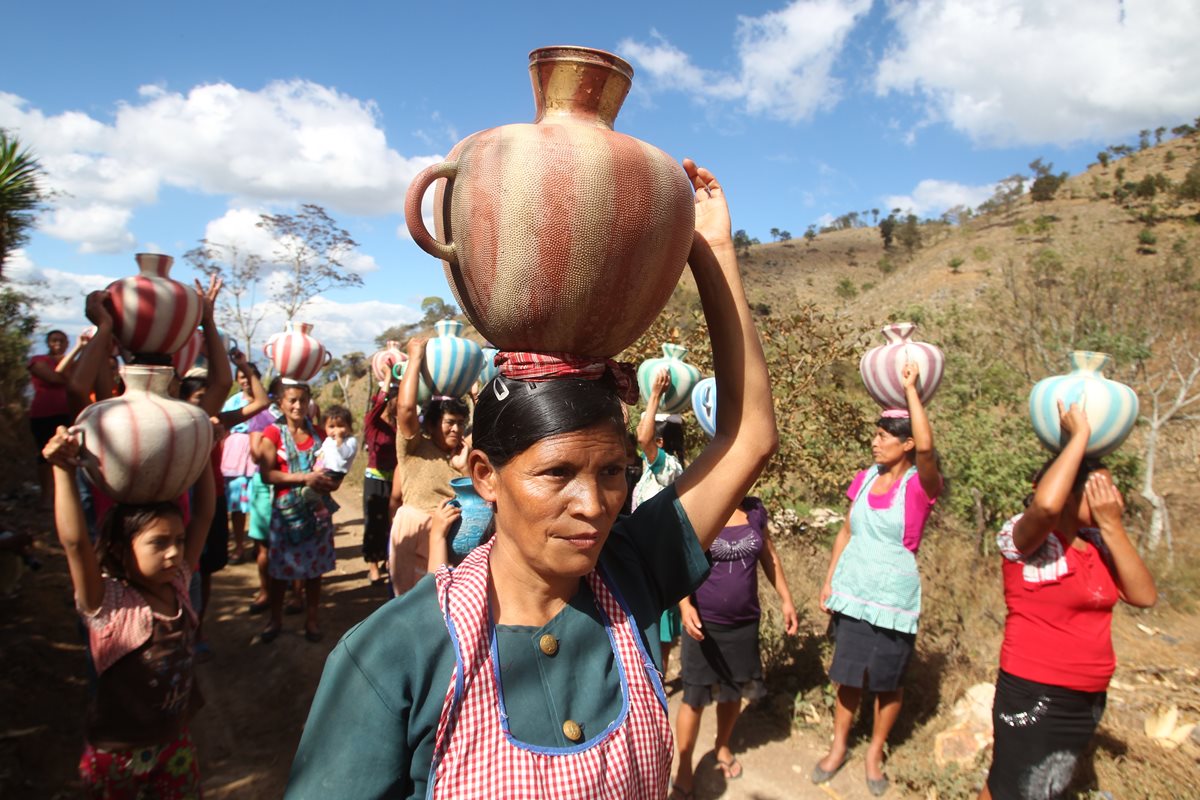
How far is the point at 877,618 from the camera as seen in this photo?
11.6 feet

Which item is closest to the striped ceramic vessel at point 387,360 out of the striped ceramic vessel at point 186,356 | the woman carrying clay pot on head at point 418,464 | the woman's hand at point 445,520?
the woman carrying clay pot on head at point 418,464

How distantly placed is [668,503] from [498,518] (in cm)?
35

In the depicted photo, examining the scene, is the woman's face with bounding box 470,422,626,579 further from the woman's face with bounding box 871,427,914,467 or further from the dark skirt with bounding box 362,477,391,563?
the dark skirt with bounding box 362,477,391,563

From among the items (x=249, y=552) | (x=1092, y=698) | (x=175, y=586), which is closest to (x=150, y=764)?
(x=175, y=586)

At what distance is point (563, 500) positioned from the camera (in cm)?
119

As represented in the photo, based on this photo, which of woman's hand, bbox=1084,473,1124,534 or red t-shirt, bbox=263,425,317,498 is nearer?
woman's hand, bbox=1084,473,1124,534

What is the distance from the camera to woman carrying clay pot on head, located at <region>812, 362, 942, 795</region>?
11.6ft

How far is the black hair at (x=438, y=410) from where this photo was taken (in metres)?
3.82

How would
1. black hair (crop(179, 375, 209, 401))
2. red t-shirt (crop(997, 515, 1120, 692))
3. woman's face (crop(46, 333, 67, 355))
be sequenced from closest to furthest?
red t-shirt (crop(997, 515, 1120, 692)) < black hair (crop(179, 375, 209, 401)) < woman's face (crop(46, 333, 67, 355))

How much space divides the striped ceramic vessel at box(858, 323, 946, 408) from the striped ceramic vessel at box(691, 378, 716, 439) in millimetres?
891

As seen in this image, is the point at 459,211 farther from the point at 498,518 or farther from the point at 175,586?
the point at 175,586

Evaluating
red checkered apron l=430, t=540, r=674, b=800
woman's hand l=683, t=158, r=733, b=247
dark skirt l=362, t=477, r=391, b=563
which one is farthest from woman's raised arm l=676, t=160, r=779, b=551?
dark skirt l=362, t=477, r=391, b=563

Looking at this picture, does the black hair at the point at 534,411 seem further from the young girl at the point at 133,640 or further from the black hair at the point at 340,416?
the black hair at the point at 340,416

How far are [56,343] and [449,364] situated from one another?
649 cm
